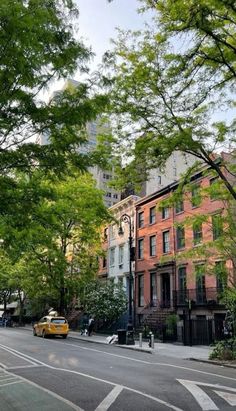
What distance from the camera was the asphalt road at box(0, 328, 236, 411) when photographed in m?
8.84

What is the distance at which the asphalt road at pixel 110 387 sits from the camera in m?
8.84

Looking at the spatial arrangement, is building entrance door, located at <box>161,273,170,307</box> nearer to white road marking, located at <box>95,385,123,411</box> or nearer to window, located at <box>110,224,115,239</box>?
window, located at <box>110,224,115,239</box>

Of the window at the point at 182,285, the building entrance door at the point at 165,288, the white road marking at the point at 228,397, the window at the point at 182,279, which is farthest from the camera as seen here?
the building entrance door at the point at 165,288

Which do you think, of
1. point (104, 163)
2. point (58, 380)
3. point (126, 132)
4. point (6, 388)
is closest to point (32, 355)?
point (58, 380)

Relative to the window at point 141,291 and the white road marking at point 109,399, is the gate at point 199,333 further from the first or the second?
the white road marking at point 109,399

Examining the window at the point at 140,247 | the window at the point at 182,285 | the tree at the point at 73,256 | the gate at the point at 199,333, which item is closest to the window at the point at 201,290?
the window at the point at 182,285

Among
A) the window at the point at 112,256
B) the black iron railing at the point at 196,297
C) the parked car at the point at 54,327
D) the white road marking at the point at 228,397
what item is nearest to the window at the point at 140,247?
the window at the point at 112,256

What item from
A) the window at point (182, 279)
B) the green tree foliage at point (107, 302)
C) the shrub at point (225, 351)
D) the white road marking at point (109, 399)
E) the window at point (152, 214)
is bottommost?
the white road marking at point (109, 399)

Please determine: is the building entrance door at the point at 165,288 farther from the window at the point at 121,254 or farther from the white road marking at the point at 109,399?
the white road marking at the point at 109,399

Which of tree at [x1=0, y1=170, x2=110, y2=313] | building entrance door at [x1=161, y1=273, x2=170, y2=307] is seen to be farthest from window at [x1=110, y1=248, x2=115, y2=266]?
building entrance door at [x1=161, y1=273, x2=170, y2=307]

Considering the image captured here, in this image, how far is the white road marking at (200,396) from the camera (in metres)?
8.84

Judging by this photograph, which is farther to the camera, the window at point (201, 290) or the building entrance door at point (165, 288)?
the building entrance door at point (165, 288)

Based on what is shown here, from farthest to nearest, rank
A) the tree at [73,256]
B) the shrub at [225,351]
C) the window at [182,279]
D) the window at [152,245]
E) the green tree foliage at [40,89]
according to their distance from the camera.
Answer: the window at [152,245], the tree at [73,256], the window at [182,279], the shrub at [225,351], the green tree foliage at [40,89]

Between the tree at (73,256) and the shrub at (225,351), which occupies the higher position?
the tree at (73,256)
